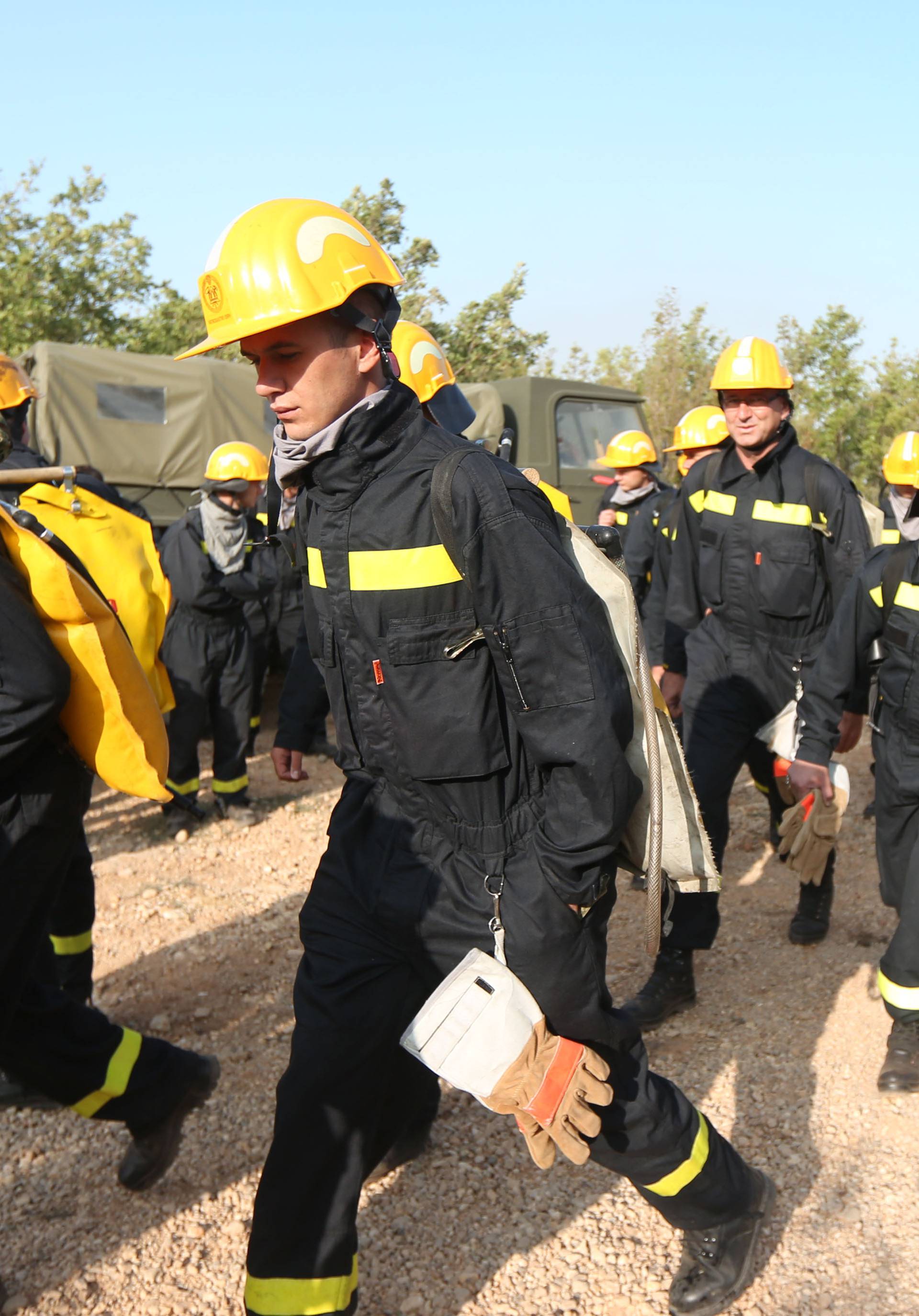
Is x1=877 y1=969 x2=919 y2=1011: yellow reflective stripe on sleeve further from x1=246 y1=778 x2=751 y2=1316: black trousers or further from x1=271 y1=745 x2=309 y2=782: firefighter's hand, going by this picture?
x1=271 y1=745 x2=309 y2=782: firefighter's hand

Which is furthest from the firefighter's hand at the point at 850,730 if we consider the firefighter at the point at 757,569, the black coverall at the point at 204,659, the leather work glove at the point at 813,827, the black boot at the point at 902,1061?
the black coverall at the point at 204,659

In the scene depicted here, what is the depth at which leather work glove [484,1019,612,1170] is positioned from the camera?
2.13 metres

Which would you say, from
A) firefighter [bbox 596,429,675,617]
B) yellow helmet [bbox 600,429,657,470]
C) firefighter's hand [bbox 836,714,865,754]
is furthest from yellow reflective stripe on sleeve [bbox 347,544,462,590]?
yellow helmet [bbox 600,429,657,470]

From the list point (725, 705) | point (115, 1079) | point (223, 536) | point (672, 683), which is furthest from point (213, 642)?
point (115, 1079)

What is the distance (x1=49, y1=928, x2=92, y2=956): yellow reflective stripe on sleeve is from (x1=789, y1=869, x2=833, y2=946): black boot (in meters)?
2.89

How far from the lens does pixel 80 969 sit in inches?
159

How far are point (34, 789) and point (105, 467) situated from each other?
24.1 ft

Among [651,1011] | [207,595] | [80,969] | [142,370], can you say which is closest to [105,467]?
[142,370]

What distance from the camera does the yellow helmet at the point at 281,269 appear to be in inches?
84.6

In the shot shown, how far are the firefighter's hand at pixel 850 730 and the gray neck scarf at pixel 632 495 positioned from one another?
13.3 ft

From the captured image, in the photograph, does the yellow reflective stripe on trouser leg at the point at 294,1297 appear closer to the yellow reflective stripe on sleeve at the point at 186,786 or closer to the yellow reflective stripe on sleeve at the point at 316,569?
the yellow reflective stripe on sleeve at the point at 316,569

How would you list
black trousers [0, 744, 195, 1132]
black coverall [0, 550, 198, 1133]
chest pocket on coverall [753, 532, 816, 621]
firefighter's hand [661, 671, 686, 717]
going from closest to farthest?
1. black coverall [0, 550, 198, 1133]
2. black trousers [0, 744, 195, 1132]
3. chest pocket on coverall [753, 532, 816, 621]
4. firefighter's hand [661, 671, 686, 717]

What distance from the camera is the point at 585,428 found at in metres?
11.4

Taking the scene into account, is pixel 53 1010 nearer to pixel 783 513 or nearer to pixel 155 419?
pixel 783 513
